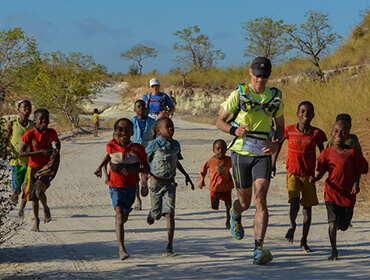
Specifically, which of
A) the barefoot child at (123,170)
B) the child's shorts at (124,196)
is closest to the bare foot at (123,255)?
the barefoot child at (123,170)

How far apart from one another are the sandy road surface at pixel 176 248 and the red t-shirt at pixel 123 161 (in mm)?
891

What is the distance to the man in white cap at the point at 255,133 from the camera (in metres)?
6.11

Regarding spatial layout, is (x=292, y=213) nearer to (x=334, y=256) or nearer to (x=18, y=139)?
Result: (x=334, y=256)

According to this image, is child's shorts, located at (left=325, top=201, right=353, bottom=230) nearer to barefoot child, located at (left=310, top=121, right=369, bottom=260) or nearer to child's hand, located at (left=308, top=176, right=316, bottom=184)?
barefoot child, located at (left=310, top=121, right=369, bottom=260)

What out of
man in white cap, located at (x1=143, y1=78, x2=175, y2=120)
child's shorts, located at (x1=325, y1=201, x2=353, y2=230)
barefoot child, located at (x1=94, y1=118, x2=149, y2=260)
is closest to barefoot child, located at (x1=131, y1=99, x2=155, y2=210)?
man in white cap, located at (x1=143, y1=78, x2=175, y2=120)

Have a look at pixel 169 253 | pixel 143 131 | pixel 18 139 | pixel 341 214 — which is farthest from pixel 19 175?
pixel 341 214

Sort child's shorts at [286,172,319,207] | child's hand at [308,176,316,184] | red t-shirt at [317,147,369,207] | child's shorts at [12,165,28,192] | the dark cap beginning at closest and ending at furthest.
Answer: the dark cap, red t-shirt at [317,147,369,207], child's hand at [308,176,316,184], child's shorts at [286,172,319,207], child's shorts at [12,165,28,192]

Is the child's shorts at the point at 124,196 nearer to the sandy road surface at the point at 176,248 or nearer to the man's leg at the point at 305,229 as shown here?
the sandy road surface at the point at 176,248

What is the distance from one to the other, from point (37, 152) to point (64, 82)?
69.1 ft

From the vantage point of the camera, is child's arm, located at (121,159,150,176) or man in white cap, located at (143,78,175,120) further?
man in white cap, located at (143,78,175,120)

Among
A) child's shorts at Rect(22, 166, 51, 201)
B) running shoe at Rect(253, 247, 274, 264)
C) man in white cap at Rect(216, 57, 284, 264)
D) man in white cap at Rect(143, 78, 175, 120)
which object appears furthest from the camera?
man in white cap at Rect(143, 78, 175, 120)

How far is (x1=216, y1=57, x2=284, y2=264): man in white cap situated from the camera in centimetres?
611

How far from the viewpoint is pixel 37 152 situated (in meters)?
7.68

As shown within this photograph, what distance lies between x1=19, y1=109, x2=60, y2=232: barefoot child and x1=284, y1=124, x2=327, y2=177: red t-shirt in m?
3.27
